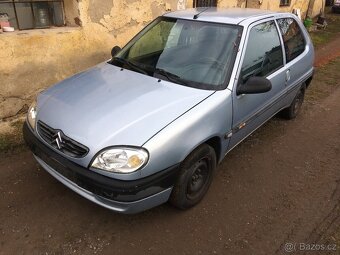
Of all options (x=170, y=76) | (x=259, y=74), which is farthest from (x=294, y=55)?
(x=170, y=76)

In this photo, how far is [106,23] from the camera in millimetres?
5438

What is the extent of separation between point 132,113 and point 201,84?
0.78 metres

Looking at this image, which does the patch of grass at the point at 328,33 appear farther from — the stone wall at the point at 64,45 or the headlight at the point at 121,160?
the headlight at the point at 121,160

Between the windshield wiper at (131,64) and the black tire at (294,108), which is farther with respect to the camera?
the black tire at (294,108)

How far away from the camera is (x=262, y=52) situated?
3672 millimetres

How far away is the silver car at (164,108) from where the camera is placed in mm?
2529

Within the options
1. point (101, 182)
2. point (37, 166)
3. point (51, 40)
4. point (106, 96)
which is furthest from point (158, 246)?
point (51, 40)

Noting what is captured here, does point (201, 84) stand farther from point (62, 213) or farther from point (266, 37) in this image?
point (62, 213)

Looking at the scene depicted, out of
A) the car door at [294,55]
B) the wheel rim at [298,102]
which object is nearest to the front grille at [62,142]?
the car door at [294,55]

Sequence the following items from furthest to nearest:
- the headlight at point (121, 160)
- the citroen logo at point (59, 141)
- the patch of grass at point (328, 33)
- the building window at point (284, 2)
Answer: the building window at point (284, 2)
the patch of grass at point (328, 33)
the citroen logo at point (59, 141)
the headlight at point (121, 160)

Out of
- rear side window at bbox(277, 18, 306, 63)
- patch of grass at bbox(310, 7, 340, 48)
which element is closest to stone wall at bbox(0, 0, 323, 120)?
rear side window at bbox(277, 18, 306, 63)

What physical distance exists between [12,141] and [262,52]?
10.5 ft

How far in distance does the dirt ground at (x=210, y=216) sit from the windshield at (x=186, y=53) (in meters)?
1.19

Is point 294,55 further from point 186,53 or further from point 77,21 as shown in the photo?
point 77,21
